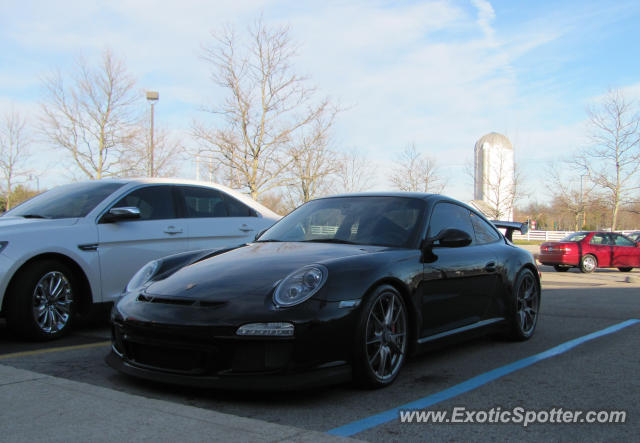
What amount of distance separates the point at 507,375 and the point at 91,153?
24065 mm

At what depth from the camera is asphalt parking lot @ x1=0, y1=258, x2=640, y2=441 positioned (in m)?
3.15

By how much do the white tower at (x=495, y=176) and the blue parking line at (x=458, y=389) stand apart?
100ft

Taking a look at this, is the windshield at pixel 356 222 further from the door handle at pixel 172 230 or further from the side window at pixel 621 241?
the side window at pixel 621 241

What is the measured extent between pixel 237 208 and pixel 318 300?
3916 millimetres

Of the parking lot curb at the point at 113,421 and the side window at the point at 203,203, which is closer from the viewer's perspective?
the parking lot curb at the point at 113,421

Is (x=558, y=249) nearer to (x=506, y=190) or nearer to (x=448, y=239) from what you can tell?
(x=448, y=239)

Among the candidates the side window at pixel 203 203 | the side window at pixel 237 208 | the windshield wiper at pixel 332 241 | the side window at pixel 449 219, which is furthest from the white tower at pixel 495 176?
the windshield wiper at pixel 332 241

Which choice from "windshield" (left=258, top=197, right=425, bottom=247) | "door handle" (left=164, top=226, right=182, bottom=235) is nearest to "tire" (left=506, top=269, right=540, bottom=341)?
"windshield" (left=258, top=197, right=425, bottom=247)

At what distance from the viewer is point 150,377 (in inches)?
143

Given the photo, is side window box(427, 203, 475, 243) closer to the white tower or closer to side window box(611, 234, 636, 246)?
side window box(611, 234, 636, 246)

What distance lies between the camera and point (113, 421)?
2.95 m

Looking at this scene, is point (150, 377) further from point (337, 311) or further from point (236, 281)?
point (337, 311)

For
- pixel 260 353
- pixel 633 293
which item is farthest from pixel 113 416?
pixel 633 293

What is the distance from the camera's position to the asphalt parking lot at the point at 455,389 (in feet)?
10.3
